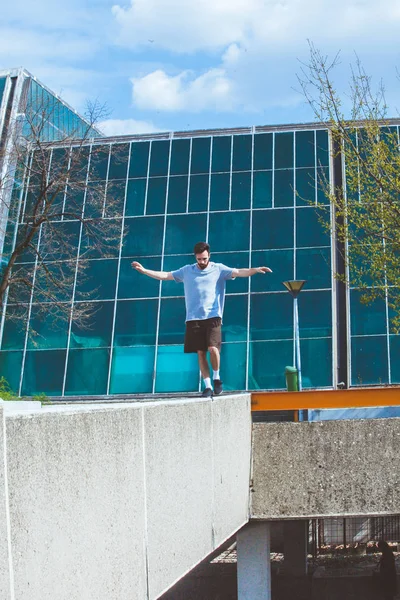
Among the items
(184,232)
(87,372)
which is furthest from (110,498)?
(184,232)

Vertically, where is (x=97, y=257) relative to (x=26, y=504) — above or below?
above

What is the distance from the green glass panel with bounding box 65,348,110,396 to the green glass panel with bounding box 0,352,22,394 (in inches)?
62.8

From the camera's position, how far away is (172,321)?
2730 centimetres

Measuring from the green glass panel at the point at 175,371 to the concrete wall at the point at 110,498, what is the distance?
18.2 m

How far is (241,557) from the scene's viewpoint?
12.2 m

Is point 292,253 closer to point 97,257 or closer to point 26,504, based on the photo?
point 97,257

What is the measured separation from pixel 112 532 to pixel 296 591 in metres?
Answer: 16.3

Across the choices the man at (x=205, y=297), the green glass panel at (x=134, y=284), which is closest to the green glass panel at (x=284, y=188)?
the green glass panel at (x=134, y=284)

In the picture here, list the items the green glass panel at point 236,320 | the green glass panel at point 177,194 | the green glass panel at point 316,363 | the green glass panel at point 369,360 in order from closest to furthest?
1. the green glass panel at point 369,360
2. the green glass panel at point 316,363
3. the green glass panel at point 236,320
4. the green glass panel at point 177,194

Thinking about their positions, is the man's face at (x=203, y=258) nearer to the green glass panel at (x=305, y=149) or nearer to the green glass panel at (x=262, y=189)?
the green glass panel at (x=262, y=189)

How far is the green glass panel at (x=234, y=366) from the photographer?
86.2ft

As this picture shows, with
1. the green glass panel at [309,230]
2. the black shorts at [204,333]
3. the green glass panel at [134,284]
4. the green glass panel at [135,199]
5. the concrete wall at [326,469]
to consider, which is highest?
the green glass panel at [135,199]

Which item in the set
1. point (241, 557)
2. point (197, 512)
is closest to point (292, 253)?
point (241, 557)

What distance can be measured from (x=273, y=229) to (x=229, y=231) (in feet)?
4.33
